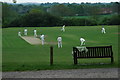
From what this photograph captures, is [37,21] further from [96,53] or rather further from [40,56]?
[96,53]

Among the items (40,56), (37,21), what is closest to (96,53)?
(40,56)

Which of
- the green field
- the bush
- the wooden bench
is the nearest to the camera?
the green field

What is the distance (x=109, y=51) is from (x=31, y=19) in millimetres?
82685

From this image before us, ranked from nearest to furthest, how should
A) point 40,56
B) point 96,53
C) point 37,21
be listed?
point 96,53
point 40,56
point 37,21

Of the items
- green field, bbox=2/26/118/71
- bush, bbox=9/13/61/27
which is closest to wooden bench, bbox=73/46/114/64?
green field, bbox=2/26/118/71

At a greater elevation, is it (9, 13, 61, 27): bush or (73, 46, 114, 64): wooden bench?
(9, 13, 61, 27): bush

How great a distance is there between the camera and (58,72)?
458 inches

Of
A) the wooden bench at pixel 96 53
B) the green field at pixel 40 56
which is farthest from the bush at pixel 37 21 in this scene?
the wooden bench at pixel 96 53

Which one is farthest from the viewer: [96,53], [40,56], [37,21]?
[37,21]

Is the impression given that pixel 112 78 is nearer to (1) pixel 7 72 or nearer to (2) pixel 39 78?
(2) pixel 39 78

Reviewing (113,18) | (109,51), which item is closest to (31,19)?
(113,18)

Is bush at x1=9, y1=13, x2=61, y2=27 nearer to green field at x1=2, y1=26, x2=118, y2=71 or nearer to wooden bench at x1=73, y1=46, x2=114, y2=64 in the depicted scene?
green field at x1=2, y1=26, x2=118, y2=71

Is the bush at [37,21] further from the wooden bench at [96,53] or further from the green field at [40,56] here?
the wooden bench at [96,53]

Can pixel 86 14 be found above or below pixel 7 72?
above
